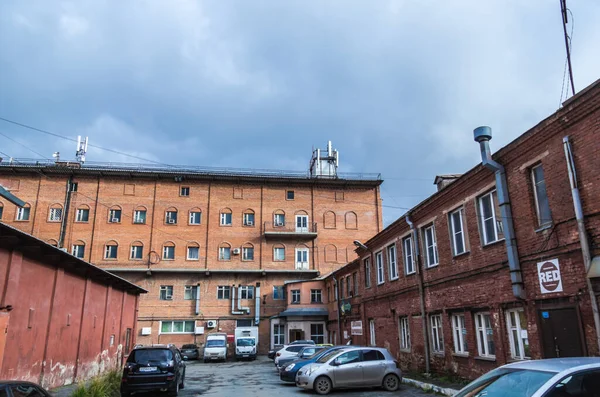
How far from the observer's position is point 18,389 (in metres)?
6.50

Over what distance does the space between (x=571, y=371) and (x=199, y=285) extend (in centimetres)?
4117

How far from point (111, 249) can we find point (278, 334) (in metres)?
18.2

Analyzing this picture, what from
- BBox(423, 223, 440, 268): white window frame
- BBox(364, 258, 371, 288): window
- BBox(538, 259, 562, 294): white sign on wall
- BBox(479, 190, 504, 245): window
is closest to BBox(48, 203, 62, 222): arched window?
BBox(364, 258, 371, 288): window

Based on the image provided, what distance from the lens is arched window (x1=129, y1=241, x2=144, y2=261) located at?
4384 cm

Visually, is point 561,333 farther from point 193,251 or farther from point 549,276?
point 193,251

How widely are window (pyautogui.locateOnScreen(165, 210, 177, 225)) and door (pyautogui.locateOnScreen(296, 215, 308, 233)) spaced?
40.7 ft

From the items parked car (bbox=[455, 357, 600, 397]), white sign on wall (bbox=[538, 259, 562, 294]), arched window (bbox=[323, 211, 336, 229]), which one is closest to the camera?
parked car (bbox=[455, 357, 600, 397])

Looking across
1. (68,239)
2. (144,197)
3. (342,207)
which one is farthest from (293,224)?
(68,239)

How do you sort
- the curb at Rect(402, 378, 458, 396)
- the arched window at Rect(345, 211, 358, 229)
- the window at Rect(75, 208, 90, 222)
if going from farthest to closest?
the arched window at Rect(345, 211, 358, 229)
the window at Rect(75, 208, 90, 222)
the curb at Rect(402, 378, 458, 396)

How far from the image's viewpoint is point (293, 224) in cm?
4650

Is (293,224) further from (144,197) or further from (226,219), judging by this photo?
(144,197)

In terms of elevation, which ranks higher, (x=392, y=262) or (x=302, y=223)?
(x=302, y=223)

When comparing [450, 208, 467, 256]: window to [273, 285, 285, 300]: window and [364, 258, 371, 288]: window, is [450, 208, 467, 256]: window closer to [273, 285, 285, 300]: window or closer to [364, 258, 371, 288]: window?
[364, 258, 371, 288]: window

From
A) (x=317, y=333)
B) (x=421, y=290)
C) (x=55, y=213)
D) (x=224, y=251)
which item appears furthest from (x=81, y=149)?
(x=421, y=290)
